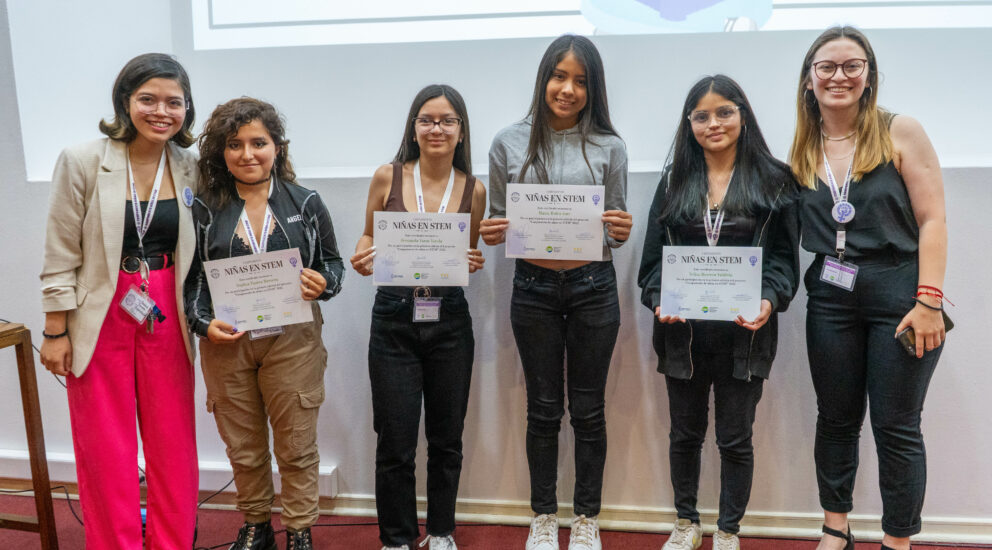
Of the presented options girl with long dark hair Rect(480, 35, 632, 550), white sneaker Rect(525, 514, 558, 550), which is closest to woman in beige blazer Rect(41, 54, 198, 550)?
girl with long dark hair Rect(480, 35, 632, 550)

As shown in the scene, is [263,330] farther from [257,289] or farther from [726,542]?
[726,542]

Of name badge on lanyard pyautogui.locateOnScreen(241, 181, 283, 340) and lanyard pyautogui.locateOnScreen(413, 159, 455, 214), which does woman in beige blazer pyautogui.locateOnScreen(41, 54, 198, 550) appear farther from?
lanyard pyautogui.locateOnScreen(413, 159, 455, 214)

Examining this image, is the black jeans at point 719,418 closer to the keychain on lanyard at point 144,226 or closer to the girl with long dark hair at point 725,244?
the girl with long dark hair at point 725,244

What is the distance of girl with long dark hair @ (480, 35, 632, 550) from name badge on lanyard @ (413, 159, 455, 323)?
6.7 inches

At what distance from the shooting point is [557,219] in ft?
6.95

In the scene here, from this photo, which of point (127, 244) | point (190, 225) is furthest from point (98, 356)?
point (190, 225)

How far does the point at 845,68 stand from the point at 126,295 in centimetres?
235

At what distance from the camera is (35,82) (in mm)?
2928

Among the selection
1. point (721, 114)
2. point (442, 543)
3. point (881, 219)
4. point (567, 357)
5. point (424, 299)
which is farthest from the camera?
point (442, 543)

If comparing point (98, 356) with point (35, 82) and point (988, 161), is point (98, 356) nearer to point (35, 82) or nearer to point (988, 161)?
point (35, 82)

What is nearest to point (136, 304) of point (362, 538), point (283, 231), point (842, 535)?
point (283, 231)

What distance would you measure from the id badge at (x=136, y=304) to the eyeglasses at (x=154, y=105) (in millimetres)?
557

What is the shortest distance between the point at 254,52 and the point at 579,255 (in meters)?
2.06

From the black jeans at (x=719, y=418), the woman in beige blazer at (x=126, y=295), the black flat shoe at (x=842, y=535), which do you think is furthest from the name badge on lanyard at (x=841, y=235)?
the woman in beige blazer at (x=126, y=295)
